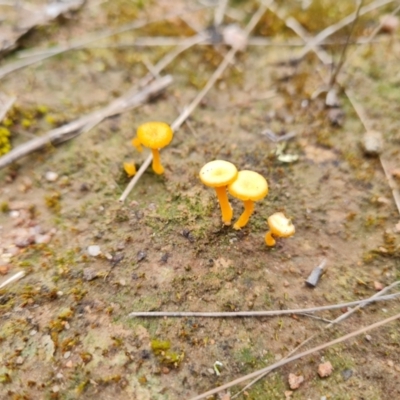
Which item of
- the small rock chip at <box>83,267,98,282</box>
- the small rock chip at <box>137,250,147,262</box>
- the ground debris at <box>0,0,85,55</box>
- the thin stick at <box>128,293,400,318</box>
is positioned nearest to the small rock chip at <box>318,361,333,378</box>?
the thin stick at <box>128,293,400,318</box>

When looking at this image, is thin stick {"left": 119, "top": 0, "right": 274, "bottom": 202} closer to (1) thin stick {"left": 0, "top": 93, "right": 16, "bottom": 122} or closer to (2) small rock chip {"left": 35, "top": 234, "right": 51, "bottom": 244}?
(2) small rock chip {"left": 35, "top": 234, "right": 51, "bottom": 244}

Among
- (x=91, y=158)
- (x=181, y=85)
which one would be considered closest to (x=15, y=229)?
(x=91, y=158)

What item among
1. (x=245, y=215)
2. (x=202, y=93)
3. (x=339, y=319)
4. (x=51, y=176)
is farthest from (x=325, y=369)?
(x=202, y=93)

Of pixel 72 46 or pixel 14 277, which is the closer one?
pixel 14 277

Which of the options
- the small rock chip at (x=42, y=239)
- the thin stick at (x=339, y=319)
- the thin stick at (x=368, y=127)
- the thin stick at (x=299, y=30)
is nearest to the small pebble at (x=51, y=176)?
the small rock chip at (x=42, y=239)

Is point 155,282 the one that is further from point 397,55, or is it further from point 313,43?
point 397,55

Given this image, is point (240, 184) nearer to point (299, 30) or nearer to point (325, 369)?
point (325, 369)

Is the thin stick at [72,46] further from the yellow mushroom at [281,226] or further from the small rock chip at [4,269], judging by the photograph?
the yellow mushroom at [281,226]
